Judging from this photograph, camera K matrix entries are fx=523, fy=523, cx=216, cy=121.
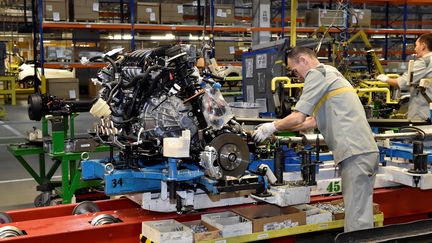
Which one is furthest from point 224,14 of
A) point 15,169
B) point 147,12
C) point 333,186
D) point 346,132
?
point 346,132

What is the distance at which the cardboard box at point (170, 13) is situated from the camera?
12561 millimetres

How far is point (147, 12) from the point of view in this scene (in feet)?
40.5

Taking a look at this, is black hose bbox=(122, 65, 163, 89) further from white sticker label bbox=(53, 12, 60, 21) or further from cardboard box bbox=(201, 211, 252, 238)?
white sticker label bbox=(53, 12, 60, 21)

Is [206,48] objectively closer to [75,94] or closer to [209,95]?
[209,95]

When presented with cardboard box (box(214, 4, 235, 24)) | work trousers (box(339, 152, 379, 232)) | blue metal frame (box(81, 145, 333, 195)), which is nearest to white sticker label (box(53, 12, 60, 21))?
cardboard box (box(214, 4, 235, 24))

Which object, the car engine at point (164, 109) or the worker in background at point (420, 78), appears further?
the worker in background at point (420, 78)

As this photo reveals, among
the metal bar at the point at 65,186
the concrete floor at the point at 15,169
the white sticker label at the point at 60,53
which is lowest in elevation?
the concrete floor at the point at 15,169

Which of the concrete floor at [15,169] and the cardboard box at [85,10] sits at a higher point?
the cardboard box at [85,10]

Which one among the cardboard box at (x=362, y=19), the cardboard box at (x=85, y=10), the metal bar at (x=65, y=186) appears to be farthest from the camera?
the cardboard box at (x=362, y=19)

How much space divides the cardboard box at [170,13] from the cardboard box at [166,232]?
9.44 meters

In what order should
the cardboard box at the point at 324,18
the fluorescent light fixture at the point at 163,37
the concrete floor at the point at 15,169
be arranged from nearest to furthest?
the concrete floor at the point at 15,169
the cardboard box at the point at 324,18
the fluorescent light fixture at the point at 163,37

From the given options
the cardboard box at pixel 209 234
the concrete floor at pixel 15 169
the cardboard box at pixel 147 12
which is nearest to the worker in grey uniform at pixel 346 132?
the cardboard box at pixel 209 234

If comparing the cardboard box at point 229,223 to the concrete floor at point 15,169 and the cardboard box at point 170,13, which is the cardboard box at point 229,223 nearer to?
the concrete floor at point 15,169

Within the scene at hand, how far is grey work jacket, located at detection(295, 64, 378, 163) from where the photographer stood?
12.6 feet
